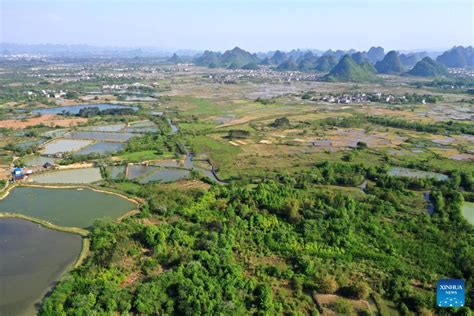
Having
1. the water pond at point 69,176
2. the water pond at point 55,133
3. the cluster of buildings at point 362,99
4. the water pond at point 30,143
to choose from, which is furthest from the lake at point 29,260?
the cluster of buildings at point 362,99

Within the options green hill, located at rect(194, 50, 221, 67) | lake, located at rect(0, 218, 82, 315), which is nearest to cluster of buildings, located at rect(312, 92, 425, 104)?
lake, located at rect(0, 218, 82, 315)

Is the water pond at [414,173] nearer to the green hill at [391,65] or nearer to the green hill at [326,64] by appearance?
the green hill at [391,65]

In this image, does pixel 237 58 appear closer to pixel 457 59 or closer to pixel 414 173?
pixel 457 59

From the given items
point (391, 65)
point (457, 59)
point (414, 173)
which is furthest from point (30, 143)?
point (457, 59)

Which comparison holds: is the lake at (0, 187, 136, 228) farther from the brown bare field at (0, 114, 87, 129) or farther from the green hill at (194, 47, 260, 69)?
the green hill at (194, 47, 260, 69)

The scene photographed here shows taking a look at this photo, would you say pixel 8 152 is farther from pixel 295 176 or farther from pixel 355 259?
pixel 355 259
